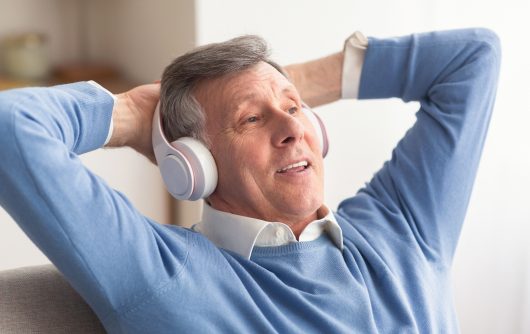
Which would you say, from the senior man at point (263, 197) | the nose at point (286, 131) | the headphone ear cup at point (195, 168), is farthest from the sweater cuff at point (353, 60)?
the headphone ear cup at point (195, 168)

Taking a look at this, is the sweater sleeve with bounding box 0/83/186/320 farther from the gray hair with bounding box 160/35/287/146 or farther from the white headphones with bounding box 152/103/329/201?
the gray hair with bounding box 160/35/287/146

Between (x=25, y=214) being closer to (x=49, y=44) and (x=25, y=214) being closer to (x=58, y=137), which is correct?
(x=58, y=137)

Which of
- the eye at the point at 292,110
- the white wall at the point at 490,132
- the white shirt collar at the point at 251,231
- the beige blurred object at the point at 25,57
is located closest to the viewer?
the white shirt collar at the point at 251,231

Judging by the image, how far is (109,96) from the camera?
5.23 feet

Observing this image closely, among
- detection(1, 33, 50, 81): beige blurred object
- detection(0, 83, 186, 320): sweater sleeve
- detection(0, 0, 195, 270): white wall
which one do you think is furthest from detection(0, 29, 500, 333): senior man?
detection(1, 33, 50, 81): beige blurred object

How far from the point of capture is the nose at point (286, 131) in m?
1.60

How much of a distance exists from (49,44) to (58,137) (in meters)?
2.05

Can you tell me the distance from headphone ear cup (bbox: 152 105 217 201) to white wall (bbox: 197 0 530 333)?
0.90 m

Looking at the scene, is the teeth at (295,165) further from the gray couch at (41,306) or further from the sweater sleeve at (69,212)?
the gray couch at (41,306)

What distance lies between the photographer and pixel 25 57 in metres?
3.09

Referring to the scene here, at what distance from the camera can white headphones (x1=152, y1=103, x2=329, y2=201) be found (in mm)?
1575

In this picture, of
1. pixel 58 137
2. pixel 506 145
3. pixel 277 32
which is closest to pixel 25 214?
pixel 58 137

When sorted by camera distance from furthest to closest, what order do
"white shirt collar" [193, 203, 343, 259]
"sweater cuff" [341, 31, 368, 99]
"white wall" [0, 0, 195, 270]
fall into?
1. "white wall" [0, 0, 195, 270]
2. "sweater cuff" [341, 31, 368, 99]
3. "white shirt collar" [193, 203, 343, 259]

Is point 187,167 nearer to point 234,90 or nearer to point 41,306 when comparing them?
point 234,90
